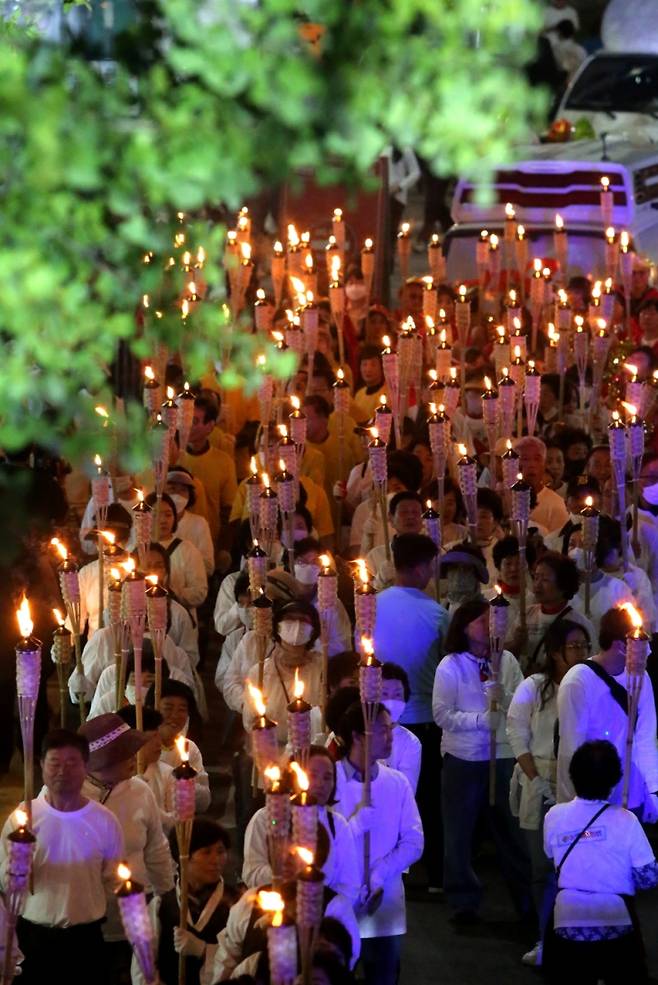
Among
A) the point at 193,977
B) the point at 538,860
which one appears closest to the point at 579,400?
the point at 538,860

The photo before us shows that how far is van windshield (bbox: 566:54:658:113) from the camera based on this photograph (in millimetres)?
22094

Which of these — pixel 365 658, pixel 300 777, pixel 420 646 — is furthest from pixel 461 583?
pixel 300 777

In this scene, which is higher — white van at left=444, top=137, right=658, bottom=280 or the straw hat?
white van at left=444, top=137, right=658, bottom=280

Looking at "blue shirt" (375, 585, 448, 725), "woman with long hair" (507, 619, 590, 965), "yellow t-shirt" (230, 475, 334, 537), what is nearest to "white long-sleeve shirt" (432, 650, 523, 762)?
"woman with long hair" (507, 619, 590, 965)

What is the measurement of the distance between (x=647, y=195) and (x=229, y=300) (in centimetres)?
508

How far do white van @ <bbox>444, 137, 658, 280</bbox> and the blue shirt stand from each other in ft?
26.1

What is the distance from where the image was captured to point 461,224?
19297mm

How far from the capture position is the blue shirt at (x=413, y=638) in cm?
1070

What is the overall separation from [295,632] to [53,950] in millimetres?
2176

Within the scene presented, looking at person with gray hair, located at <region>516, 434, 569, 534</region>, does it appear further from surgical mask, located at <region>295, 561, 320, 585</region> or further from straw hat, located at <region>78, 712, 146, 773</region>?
straw hat, located at <region>78, 712, 146, 773</region>

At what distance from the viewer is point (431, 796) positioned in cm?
1078

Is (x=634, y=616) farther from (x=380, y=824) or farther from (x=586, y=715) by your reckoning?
(x=380, y=824)

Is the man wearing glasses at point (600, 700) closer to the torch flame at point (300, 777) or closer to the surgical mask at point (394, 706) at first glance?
the surgical mask at point (394, 706)

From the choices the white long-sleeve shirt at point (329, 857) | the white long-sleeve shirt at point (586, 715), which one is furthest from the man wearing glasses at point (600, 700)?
the white long-sleeve shirt at point (329, 857)
